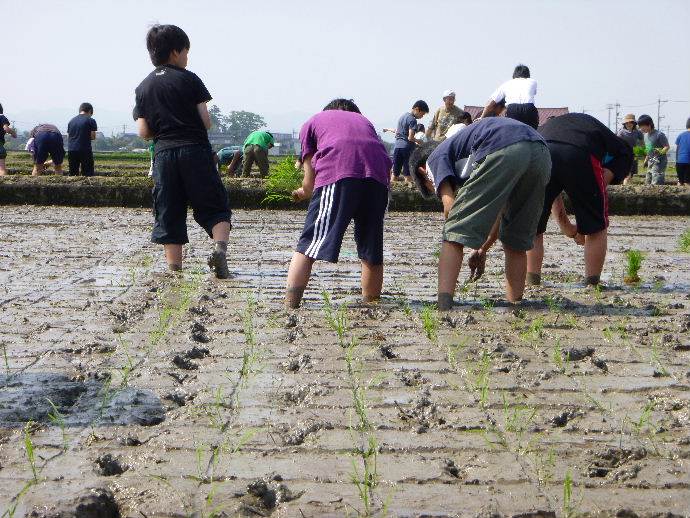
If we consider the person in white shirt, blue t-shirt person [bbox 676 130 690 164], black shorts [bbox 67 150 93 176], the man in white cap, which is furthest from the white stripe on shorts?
blue t-shirt person [bbox 676 130 690 164]

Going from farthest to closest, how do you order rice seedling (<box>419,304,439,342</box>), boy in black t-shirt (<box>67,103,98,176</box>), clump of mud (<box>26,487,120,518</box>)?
boy in black t-shirt (<box>67,103,98,176</box>), rice seedling (<box>419,304,439,342</box>), clump of mud (<box>26,487,120,518</box>)

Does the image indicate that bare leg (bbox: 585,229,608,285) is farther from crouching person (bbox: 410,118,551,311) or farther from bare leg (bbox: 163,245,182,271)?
bare leg (bbox: 163,245,182,271)

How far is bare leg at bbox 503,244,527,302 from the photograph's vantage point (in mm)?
5961

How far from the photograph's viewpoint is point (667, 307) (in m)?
5.89

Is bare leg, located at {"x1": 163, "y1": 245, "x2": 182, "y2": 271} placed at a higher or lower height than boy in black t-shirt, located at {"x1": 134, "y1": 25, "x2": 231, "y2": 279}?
lower

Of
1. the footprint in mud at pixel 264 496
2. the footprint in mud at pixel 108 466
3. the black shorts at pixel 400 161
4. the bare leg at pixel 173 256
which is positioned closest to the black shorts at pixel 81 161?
the black shorts at pixel 400 161

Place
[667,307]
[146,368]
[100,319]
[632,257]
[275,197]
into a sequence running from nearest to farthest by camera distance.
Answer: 1. [146,368]
2. [100,319]
3. [667,307]
4. [632,257]
5. [275,197]

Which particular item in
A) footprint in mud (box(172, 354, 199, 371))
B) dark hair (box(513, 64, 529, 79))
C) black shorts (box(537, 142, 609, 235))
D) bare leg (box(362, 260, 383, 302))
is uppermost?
dark hair (box(513, 64, 529, 79))

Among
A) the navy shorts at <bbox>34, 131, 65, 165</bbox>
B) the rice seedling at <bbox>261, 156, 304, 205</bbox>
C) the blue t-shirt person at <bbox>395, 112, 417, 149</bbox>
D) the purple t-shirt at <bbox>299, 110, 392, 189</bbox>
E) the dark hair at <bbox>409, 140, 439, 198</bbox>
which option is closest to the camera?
the purple t-shirt at <bbox>299, 110, 392, 189</bbox>

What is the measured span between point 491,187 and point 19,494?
355cm

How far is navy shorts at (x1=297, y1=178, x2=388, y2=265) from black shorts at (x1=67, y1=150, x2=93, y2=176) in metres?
11.9

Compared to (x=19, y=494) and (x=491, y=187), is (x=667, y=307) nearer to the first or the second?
(x=491, y=187)

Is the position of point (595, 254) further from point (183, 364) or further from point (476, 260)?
point (183, 364)

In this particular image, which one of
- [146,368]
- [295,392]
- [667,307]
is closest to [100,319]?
[146,368]
